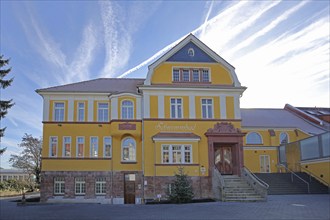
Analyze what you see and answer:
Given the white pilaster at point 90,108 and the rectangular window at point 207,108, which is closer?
the rectangular window at point 207,108

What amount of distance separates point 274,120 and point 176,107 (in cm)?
1739

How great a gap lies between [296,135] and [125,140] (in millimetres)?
20438

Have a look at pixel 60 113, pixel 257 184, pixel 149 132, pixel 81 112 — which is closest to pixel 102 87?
pixel 81 112

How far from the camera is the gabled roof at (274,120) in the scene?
137ft

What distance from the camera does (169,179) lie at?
28922mm

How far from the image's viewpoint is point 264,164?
131ft

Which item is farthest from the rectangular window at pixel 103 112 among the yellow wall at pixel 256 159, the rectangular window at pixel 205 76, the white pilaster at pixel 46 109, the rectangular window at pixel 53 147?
the yellow wall at pixel 256 159

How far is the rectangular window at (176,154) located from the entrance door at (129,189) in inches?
136

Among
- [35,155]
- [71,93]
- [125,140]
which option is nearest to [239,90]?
[125,140]

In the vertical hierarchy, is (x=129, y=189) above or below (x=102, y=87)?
below

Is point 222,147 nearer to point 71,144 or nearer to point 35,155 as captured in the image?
point 71,144

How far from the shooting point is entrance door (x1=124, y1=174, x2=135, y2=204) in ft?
99.6

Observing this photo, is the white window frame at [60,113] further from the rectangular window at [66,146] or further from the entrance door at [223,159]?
the entrance door at [223,159]

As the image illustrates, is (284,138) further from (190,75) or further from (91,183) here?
(91,183)
